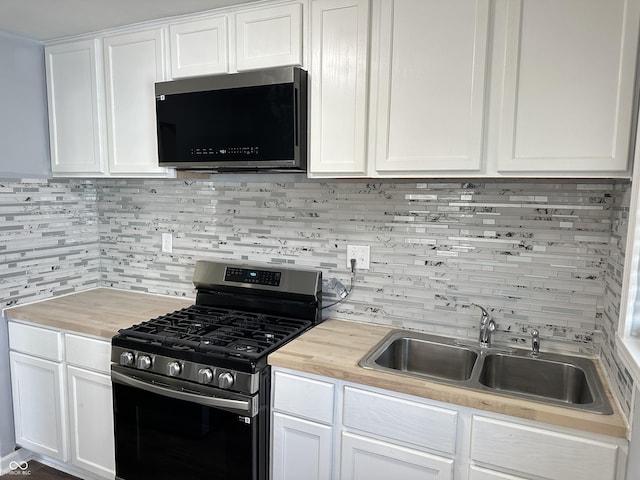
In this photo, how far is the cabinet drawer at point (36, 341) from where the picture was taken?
7.29ft

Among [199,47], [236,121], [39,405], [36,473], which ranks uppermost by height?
[199,47]

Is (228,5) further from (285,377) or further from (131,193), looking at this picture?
(285,377)

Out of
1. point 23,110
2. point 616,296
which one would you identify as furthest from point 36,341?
point 616,296

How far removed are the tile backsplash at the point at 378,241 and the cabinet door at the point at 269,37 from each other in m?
0.59

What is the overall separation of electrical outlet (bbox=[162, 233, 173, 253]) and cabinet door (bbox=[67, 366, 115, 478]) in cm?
79

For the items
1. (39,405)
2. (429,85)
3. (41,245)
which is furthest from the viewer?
(41,245)

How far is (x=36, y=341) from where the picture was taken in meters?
2.28

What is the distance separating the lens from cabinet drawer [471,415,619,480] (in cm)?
130

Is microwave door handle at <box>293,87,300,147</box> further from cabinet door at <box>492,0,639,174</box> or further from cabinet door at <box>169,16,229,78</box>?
cabinet door at <box>492,0,639,174</box>

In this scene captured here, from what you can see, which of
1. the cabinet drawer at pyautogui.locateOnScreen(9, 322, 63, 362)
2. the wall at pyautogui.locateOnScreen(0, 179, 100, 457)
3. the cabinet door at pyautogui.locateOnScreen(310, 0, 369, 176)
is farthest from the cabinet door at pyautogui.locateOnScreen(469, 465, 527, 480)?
the wall at pyautogui.locateOnScreen(0, 179, 100, 457)

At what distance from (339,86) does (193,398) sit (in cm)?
138

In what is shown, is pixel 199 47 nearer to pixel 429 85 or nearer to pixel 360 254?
pixel 429 85

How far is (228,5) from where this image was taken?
1.94 m

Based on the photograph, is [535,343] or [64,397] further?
[64,397]
